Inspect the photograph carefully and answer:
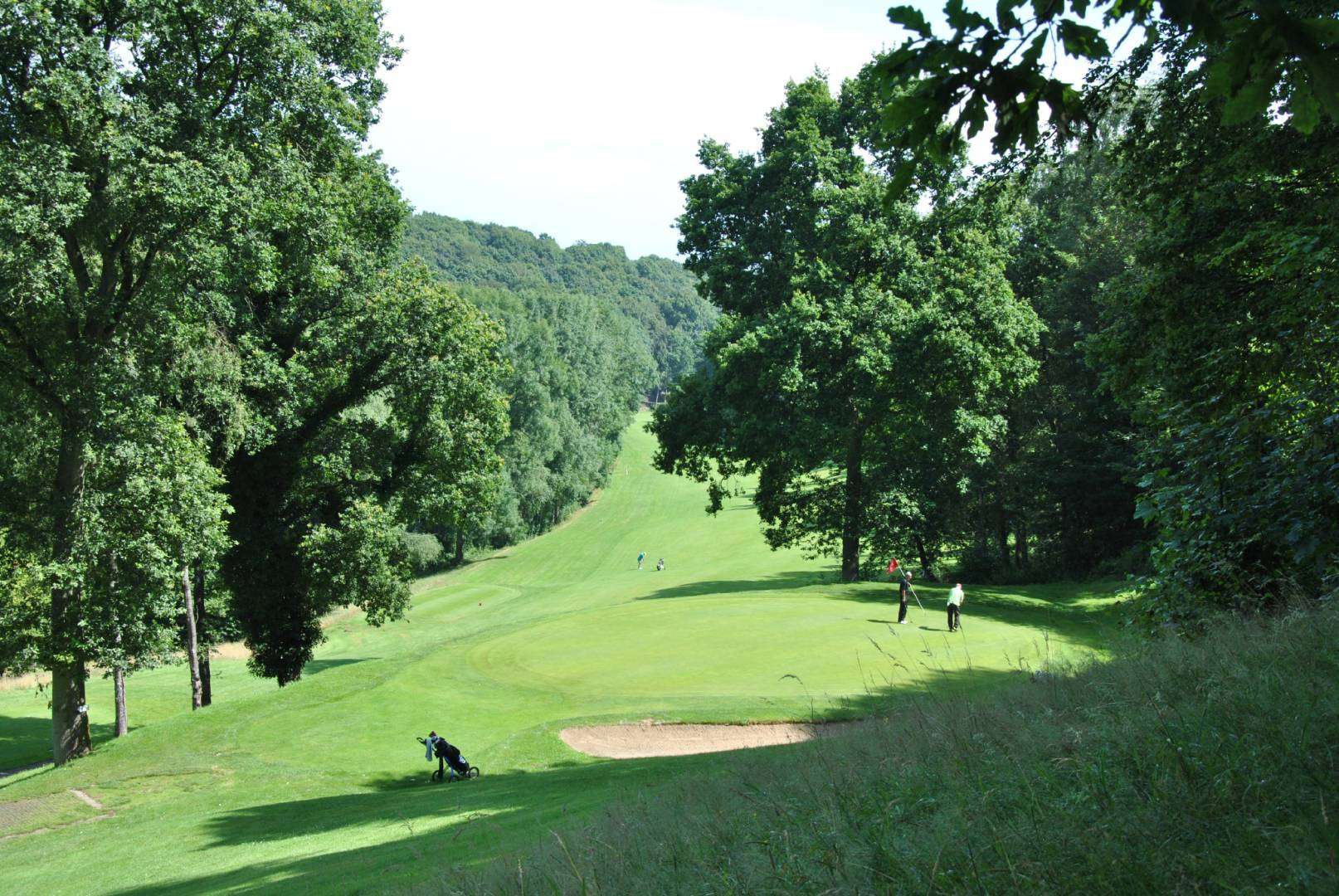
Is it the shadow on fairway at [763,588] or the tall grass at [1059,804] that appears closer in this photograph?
the tall grass at [1059,804]

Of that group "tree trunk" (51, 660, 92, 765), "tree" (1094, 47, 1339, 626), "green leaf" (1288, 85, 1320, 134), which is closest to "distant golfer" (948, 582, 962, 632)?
"tree" (1094, 47, 1339, 626)

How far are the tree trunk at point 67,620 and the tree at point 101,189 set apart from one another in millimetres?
36

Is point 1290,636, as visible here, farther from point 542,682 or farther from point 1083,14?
point 542,682

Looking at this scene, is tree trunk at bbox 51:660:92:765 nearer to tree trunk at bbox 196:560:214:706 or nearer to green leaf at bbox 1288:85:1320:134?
tree trunk at bbox 196:560:214:706

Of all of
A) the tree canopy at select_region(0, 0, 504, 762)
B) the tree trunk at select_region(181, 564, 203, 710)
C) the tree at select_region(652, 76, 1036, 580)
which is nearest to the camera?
the tree canopy at select_region(0, 0, 504, 762)

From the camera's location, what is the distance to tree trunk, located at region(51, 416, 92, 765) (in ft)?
63.1

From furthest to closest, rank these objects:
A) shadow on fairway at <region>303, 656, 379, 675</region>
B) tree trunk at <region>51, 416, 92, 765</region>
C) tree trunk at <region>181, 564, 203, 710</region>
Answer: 1. shadow on fairway at <region>303, 656, 379, 675</region>
2. tree trunk at <region>181, 564, 203, 710</region>
3. tree trunk at <region>51, 416, 92, 765</region>

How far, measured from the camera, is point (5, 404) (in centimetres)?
2059

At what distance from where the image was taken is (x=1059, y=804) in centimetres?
487

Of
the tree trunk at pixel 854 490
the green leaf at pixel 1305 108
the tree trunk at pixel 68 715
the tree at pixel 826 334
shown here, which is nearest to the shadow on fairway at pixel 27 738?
the tree trunk at pixel 68 715

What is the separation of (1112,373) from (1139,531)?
2497 cm

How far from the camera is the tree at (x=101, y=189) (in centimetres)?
1747

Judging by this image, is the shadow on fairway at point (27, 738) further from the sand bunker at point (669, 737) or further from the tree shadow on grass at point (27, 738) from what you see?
the sand bunker at point (669, 737)

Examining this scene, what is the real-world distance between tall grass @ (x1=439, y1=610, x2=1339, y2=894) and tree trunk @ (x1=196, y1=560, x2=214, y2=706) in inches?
1009
